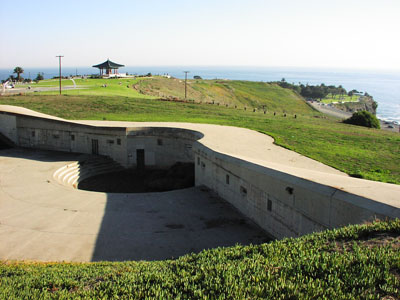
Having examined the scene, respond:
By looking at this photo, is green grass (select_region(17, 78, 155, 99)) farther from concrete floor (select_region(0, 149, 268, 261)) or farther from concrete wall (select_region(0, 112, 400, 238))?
concrete floor (select_region(0, 149, 268, 261))

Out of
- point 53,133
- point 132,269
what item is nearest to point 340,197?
point 132,269

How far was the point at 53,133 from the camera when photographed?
2531 centimetres

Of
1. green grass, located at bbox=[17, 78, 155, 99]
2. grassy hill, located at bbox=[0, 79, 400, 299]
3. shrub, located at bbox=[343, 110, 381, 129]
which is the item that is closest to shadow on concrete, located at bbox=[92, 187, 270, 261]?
grassy hill, located at bbox=[0, 79, 400, 299]

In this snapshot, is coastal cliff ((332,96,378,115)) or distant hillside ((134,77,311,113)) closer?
distant hillside ((134,77,311,113))

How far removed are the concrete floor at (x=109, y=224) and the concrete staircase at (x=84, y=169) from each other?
1.67m

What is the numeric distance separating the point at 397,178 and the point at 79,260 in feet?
38.3

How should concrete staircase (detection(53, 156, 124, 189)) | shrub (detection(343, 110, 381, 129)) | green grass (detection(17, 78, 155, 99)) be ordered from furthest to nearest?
green grass (detection(17, 78, 155, 99)), shrub (detection(343, 110, 381, 129)), concrete staircase (detection(53, 156, 124, 189))

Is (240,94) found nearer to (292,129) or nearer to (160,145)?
(292,129)

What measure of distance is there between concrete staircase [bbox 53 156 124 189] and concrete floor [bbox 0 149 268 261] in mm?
1674

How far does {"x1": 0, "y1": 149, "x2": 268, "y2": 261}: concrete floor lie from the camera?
11578 millimetres

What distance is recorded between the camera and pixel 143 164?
2436cm

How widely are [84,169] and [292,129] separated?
1415 cm

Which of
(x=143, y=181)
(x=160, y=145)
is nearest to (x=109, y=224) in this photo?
(x=143, y=181)

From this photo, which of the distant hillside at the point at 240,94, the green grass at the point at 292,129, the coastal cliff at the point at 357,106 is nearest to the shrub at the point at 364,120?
the green grass at the point at 292,129
